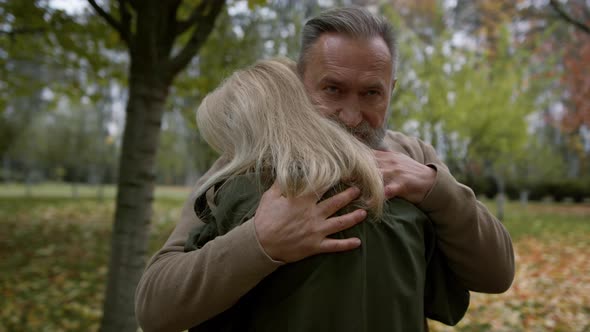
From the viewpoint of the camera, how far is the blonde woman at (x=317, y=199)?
103cm

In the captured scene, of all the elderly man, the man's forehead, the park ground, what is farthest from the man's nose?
the park ground

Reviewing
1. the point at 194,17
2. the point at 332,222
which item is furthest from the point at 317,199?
the point at 194,17

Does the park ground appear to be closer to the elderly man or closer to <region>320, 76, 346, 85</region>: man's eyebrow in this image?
the elderly man

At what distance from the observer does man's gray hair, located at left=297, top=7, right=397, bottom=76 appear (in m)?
1.34

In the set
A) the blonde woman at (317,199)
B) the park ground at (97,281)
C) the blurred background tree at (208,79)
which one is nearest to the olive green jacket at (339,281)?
the blonde woman at (317,199)

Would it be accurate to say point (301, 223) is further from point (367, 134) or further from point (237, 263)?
point (367, 134)

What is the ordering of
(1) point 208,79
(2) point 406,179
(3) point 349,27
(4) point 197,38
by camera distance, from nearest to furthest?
(2) point 406,179 < (3) point 349,27 < (4) point 197,38 < (1) point 208,79

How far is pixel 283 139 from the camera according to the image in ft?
3.53

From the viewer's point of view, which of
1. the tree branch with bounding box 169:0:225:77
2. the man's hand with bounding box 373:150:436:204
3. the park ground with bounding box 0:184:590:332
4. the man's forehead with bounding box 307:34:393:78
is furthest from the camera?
the park ground with bounding box 0:184:590:332

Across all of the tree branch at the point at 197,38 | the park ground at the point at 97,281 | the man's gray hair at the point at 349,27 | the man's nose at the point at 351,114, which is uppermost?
the tree branch at the point at 197,38

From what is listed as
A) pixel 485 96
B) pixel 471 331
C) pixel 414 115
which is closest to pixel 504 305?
pixel 471 331

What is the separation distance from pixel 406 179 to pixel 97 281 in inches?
271

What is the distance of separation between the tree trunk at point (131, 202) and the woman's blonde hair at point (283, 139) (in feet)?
8.18

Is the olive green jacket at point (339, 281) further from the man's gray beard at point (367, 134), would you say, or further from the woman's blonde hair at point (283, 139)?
the man's gray beard at point (367, 134)
